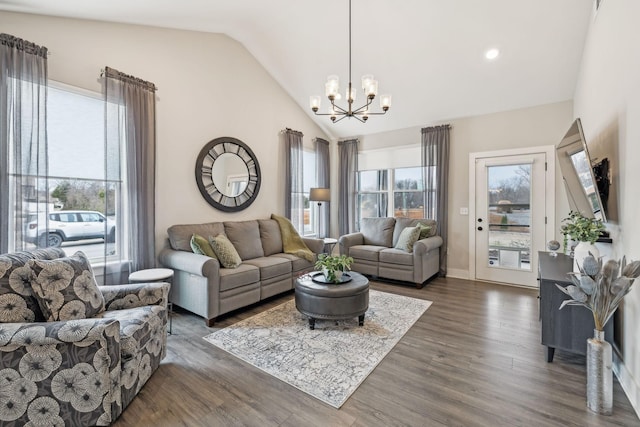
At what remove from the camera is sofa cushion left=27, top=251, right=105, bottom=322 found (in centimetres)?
185

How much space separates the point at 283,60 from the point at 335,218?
10.5 feet

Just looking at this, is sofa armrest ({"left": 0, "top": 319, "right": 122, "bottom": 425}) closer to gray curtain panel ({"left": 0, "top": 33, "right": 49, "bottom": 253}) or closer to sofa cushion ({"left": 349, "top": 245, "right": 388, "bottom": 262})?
gray curtain panel ({"left": 0, "top": 33, "right": 49, "bottom": 253})

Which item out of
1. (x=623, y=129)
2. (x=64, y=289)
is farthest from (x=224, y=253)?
(x=623, y=129)

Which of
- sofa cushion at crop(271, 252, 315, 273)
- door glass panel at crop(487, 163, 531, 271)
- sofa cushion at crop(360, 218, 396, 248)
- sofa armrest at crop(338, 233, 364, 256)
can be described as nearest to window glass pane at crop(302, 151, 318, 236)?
sofa armrest at crop(338, 233, 364, 256)

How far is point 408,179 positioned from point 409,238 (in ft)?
4.91

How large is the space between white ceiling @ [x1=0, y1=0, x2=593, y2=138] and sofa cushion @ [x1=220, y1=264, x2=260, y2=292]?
2904 millimetres

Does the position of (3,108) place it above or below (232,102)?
below

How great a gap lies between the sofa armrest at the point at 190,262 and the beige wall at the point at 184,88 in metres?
0.38

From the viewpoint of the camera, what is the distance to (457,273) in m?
4.99

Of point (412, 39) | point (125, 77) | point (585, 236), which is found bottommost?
point (585, 236)

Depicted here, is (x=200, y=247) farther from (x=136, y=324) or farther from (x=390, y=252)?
(x=390, y=252)

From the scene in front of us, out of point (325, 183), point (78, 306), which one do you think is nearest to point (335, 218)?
point (325, 183)

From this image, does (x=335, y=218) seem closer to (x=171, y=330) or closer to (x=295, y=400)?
(x=171, y=330)

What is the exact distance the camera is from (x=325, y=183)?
6094 millimetres
